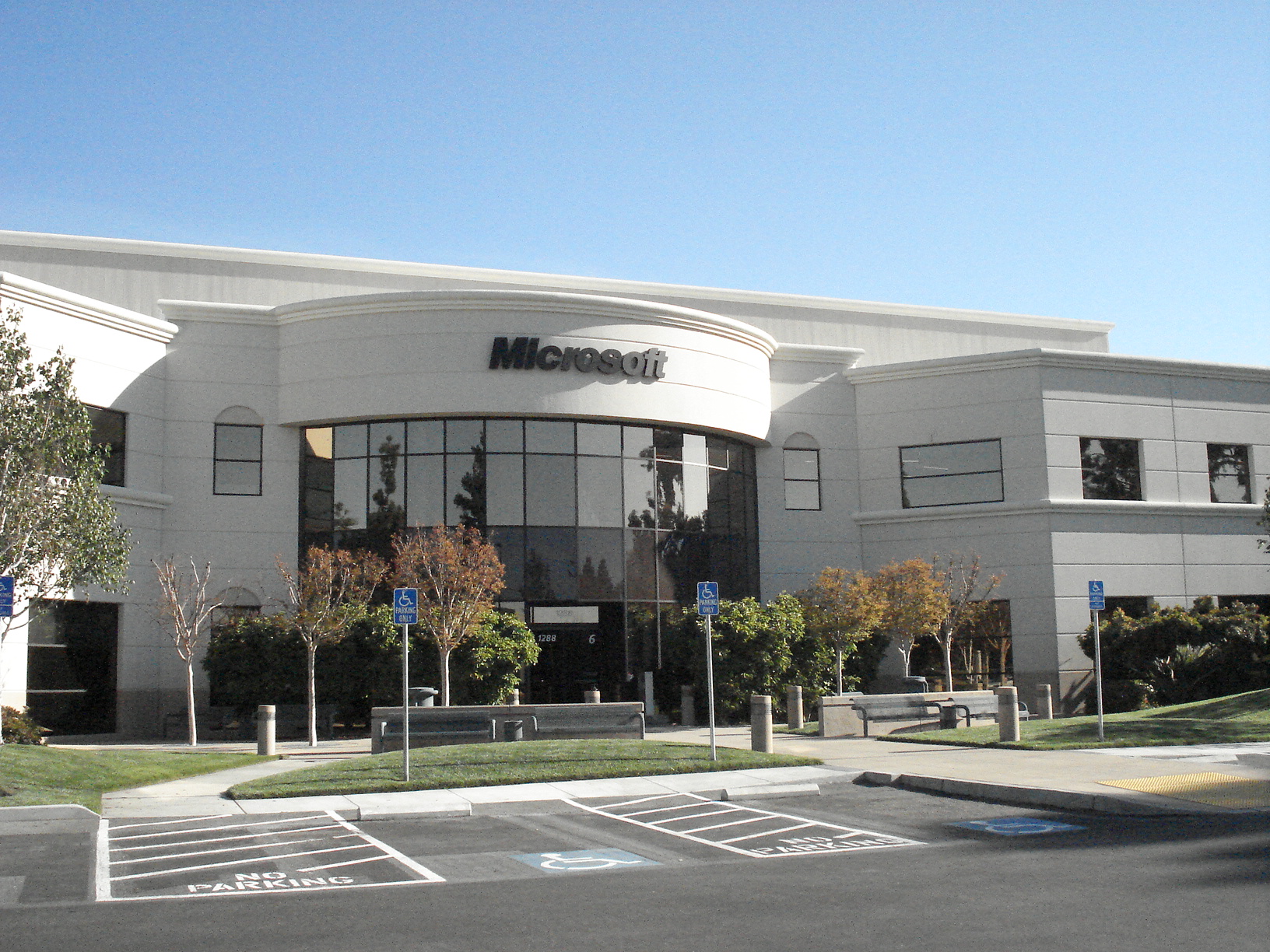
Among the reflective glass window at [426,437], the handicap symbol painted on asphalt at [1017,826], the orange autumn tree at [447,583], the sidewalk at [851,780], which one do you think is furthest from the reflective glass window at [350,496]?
the handicap symbol painted on asphalt at [1017,826]

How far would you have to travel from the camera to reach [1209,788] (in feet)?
49.9

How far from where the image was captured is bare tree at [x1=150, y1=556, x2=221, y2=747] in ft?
85.9

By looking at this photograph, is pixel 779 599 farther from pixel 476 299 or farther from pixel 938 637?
pixel 476 299

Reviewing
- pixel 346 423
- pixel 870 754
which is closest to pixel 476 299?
pixel 346 423

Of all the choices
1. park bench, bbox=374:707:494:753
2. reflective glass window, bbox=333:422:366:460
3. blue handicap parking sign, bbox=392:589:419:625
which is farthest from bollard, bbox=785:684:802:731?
blue handicap parking sign, bbox=392:589:419:625

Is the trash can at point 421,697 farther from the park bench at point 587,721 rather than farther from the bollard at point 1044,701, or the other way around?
the bollard at point 1044,701

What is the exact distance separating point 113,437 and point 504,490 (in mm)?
9121

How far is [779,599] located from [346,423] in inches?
455

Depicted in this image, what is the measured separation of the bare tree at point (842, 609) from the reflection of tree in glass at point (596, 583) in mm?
4804

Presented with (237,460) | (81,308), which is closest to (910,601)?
(237,460)

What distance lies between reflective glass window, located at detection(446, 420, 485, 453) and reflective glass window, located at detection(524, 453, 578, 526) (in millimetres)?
1230

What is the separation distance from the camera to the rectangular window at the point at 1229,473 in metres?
35.0

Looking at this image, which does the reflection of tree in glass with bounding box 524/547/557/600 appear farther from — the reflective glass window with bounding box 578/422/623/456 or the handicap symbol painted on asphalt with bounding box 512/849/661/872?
the handicap symbol painted on asphalt with bounding box 512/849/661/872

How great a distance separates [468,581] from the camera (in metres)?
26.1
